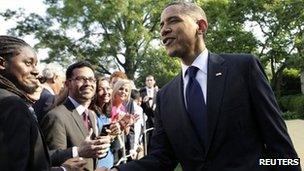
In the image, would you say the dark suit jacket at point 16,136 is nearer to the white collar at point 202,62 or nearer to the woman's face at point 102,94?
the white collar at point 202,62

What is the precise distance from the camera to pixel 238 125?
9.64ft

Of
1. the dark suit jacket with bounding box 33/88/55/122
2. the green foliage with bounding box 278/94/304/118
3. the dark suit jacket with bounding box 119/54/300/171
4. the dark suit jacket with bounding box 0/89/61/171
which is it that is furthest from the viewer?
the green foliage with bounding box 278/94/304/118

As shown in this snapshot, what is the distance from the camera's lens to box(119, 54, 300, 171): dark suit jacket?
2.93 metres

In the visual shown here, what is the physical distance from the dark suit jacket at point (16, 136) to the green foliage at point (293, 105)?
24926 millimetres

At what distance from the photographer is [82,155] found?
11.8 feet

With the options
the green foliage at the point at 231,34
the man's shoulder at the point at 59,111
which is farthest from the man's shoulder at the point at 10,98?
the green foliage at the point at 231,34

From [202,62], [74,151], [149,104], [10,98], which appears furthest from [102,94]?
[149,104]

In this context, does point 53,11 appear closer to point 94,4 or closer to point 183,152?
point 94,4

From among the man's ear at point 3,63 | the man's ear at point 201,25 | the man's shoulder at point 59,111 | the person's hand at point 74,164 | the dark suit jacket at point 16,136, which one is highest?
the man's ear at point 201,25

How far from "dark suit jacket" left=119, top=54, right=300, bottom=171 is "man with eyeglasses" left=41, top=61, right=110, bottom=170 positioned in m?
0.84

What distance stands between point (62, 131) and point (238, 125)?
66.2 inches

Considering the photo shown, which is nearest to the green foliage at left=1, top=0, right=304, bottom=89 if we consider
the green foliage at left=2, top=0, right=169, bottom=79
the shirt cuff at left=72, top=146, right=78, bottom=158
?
the green foliage at left=2, top=0, right=169, bottom=79

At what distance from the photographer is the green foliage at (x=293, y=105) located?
1032 inches

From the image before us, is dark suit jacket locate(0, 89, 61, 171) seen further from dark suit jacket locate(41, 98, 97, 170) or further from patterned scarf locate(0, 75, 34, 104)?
dark suit jacket locate(41, 98, 97, 170)
